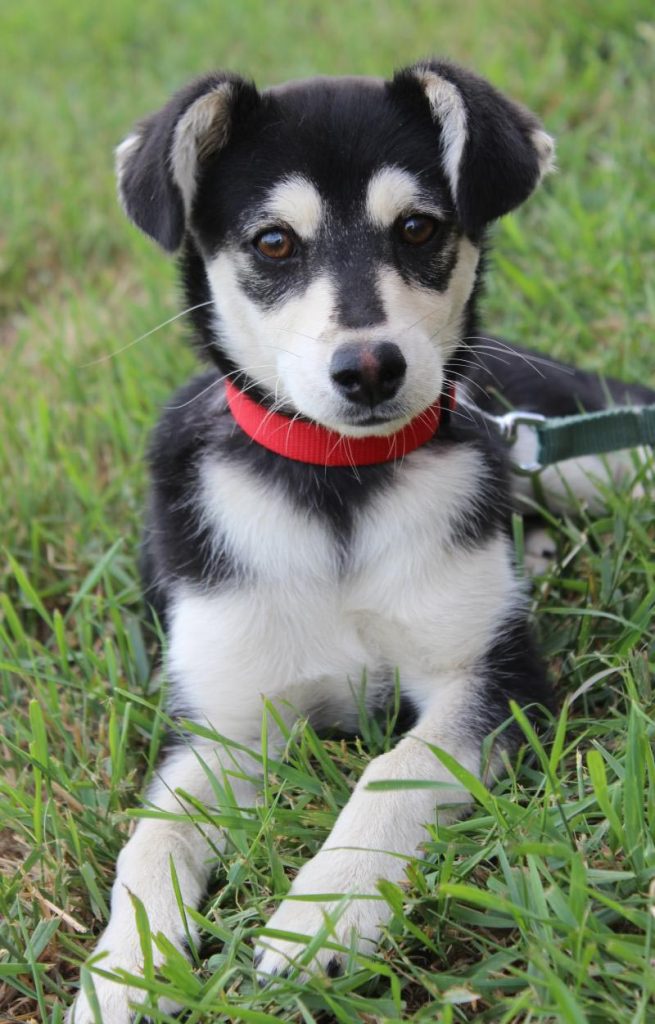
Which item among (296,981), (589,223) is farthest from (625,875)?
(589,223)

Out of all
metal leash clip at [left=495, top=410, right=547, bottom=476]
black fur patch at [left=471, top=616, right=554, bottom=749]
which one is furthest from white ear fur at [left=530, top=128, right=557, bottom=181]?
black fur patch at [left=471, top=616, right=554, bottom=749]

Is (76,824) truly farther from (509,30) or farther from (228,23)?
(228,23)

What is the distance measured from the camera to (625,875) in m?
2.16

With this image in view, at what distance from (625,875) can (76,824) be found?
125 centimetres

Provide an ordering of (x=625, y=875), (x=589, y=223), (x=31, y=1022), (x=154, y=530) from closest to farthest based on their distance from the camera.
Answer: (x=625, y=875) → (x=31, y=1022) → (x=154, y=530) → (x=589, y=223)

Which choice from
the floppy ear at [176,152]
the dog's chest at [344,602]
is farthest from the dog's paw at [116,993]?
the floppy ear at [176,152]

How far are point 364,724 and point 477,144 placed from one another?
1407 mm

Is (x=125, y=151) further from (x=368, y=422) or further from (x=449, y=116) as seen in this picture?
(x=368, y=422)

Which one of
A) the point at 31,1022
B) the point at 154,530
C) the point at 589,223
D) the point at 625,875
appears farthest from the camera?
the point at 589,223

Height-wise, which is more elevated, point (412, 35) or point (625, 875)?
point (412, 35)

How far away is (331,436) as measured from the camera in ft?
9.49

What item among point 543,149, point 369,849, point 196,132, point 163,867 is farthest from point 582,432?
point 163,867

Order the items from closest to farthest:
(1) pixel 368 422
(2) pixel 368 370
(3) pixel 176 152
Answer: (2) pixel 368 370 → (1) pixel 368 422 → (3) pixel 176 152

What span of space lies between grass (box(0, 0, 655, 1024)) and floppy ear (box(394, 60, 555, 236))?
1.03 m
